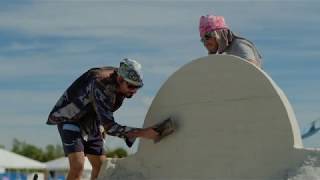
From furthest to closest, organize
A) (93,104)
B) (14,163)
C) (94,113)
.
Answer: (14,163)
(94,113)
(93,104)

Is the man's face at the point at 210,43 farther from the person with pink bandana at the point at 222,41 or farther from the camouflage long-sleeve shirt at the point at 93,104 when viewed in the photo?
the camouflage long-sleeve shirt at the point at 93,104

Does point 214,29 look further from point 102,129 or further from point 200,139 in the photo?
point 102,129

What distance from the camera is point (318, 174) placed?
190 inches

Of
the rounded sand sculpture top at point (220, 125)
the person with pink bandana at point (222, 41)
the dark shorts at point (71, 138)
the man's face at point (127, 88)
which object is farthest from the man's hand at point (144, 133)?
the person with pink bandana at point (222, 41)

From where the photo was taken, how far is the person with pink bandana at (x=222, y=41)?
570cm

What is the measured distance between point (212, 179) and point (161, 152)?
Result: 2.18 ft

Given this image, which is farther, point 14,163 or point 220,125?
point 14,163

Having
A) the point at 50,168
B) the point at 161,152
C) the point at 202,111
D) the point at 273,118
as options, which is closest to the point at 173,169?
the point at 161,152

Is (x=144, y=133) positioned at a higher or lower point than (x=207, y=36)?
lower

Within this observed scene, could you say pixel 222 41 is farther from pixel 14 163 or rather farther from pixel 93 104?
pixel 14 163

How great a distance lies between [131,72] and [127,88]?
0.15 meters

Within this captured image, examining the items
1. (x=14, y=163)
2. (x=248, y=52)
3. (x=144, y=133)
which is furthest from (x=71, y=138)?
(x=14, y=163)

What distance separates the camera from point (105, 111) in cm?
584

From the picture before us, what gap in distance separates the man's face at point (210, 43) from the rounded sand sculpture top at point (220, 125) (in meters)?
0.25
